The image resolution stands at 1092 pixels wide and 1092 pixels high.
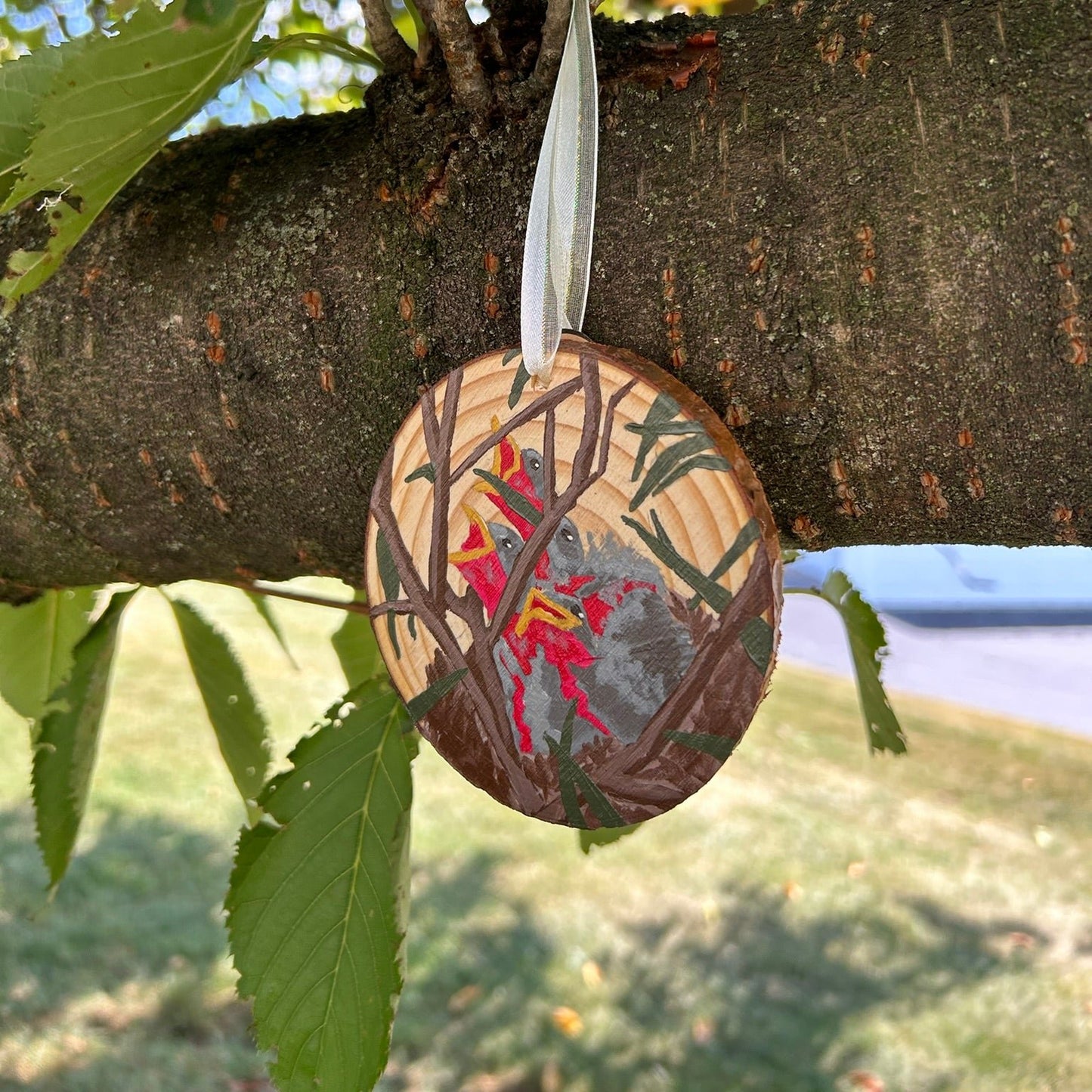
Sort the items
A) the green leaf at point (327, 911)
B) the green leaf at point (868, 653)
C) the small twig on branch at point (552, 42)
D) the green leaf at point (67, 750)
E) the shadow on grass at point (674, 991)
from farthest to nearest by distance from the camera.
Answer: the shadow on grass at point (674, 991) < the green leaf at point (67, 750) < the green leaf at point (868, 653) < the green leaf at point (327, 911) < the small twig on branch at point (552, 42)

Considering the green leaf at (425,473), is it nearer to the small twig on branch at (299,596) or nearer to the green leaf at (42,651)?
the small twig on branch at (299,596)

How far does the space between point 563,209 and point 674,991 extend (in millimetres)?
3483

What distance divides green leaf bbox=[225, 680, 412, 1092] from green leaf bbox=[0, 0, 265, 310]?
48 cm

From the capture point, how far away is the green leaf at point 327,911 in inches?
37.7

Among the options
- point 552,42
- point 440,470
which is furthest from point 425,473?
point 552,42

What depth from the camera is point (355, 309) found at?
0.88 metres

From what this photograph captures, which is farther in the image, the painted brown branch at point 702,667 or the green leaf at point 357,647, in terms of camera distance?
the green leaf at point 357,647

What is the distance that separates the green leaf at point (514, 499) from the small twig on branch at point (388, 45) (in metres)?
0.34

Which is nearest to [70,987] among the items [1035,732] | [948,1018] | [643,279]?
[948,1018]

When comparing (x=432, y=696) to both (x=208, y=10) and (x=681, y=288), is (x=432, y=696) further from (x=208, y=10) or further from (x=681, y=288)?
(x=208, y=10)

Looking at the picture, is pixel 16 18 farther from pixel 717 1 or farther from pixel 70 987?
pixel 70 987

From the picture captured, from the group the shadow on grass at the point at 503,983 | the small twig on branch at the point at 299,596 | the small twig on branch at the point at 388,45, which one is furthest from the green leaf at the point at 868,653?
the shadow on grass at the point at 503,983

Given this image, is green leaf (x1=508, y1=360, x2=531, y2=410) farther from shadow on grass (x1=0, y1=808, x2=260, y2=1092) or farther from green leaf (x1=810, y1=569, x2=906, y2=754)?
shadow on grass (x1=0, y1=808, x2=260, y2=1092)

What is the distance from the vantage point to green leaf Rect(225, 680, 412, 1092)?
3.14 feet
